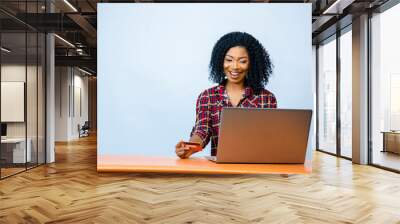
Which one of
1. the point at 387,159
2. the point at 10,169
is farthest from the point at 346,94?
the point at 10,169

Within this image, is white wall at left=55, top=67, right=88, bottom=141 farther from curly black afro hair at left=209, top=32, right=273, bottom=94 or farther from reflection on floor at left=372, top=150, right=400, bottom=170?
curly black afro hair at left=209, top=32, right=273, bottom=94

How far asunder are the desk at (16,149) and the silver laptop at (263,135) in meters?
5.09

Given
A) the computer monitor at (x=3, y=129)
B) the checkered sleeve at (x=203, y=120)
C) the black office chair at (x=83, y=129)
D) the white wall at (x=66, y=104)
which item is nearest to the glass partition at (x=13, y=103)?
the computer monitor at (x=3, y=129)

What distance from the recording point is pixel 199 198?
462 centimetres

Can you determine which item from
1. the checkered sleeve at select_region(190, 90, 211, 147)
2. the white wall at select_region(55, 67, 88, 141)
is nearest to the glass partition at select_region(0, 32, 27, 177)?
the checkered sleeve at select_region(190, 90, 211, 147)

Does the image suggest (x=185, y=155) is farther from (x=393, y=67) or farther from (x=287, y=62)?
(x=393, y=67)

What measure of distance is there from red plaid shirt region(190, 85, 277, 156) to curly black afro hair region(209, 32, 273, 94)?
0.20ft

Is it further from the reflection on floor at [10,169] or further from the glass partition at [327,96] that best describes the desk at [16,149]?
the glass partition at [327,96]

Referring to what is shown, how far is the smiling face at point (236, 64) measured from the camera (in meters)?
2.68

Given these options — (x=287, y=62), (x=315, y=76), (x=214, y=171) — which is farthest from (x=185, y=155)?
(x=315, y=76)

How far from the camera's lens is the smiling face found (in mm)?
2684

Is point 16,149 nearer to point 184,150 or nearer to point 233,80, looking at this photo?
point 233,80

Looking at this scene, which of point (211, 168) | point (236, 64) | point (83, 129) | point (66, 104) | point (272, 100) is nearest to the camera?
point (211, 168)

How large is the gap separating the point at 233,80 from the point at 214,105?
37 cm
